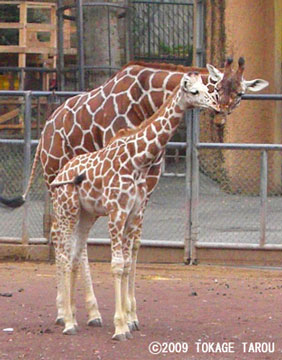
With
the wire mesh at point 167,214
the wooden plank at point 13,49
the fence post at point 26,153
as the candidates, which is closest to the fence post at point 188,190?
the wire mesh at point 167,214

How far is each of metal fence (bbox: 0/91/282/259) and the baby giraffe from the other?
10.7ft

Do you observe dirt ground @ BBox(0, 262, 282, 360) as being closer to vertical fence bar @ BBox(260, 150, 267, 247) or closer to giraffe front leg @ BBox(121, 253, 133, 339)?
giraffe front leg @ BBox(121, 253, 133, 339)

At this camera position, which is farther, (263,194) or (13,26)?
(13,26)

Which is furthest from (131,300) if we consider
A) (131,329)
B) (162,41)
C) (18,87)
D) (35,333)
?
(162,41)

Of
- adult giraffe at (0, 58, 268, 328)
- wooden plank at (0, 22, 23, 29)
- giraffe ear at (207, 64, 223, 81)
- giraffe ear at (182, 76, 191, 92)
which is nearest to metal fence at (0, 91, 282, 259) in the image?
adult giraffe at (0, 58, 268, 328)

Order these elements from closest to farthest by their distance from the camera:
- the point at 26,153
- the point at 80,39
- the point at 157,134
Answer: the point at 157,134 < the point at 26,153 < the point at 80,39

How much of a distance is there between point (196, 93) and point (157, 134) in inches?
17.4

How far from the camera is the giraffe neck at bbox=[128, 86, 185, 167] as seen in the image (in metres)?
7.90

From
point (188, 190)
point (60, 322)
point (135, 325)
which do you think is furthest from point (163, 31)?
point (135, 325)

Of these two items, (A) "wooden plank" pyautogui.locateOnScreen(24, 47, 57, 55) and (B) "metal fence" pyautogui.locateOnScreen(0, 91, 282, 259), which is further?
(A) "wooden plank" pyautogui.locateOnScreen(24, 47, 57, 55)

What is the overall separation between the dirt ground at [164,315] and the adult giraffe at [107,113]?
0.76 meters

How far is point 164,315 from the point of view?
29.0 feet

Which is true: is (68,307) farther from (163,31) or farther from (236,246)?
(163,31)

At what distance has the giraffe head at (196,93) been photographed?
25.7 feet
